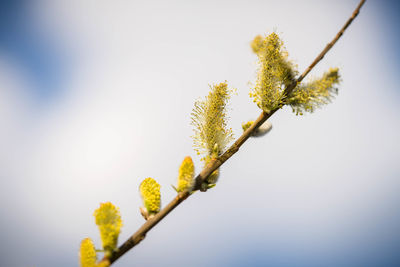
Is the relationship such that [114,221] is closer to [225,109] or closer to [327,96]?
[225,109]

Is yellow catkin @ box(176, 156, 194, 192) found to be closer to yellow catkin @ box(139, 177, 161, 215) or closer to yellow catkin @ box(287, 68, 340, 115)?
Answer: yellow catkin @ box(139, 177, 161, 215)

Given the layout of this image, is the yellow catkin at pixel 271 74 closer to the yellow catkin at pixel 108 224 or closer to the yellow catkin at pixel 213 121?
the yellow catkin at pixel 213 121

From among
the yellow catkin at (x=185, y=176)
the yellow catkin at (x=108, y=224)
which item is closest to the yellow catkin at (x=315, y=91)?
the yellow catkin at (x=185, y=176)

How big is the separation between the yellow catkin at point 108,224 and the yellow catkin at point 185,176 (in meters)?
0.30

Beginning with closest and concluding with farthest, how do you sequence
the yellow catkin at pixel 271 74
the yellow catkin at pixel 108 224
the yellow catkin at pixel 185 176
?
the yellow catkin at pixel 108 224 < the yellow catkin at pixel 185 176 < the yellow catkin at pixel 271 74

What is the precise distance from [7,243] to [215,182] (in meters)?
151

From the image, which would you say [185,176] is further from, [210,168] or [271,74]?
[271,74]

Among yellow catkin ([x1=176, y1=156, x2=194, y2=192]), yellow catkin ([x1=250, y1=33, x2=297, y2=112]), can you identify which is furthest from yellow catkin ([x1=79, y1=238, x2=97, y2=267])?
yellow catkin ([x1=250, y1=33, x2=297, y2=112])

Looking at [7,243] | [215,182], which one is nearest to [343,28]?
[215,182]

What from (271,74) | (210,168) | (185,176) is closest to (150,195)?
(185,176)

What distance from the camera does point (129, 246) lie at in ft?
2.97

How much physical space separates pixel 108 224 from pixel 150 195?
21 cm

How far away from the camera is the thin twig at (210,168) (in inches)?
35.7

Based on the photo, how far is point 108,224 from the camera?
0.91m
